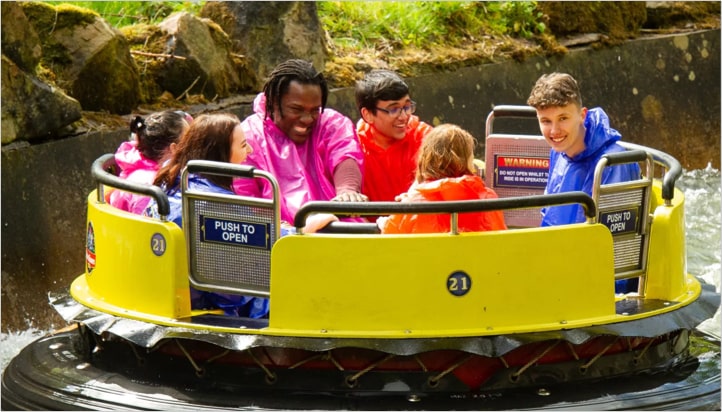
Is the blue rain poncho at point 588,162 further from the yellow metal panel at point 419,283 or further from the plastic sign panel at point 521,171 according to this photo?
the plastic sign panel at point 521,171

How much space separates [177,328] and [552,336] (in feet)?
4.52

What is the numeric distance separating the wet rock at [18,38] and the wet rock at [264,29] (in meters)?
1.69

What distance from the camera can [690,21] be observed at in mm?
11898

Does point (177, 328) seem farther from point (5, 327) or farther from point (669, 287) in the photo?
point (5, 327)

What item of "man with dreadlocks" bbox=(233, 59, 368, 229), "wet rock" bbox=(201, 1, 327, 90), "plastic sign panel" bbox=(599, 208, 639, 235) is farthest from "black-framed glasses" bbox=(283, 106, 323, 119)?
"wet rock" bbox=(201, 1, 327, 90)

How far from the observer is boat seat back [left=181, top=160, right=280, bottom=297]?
5016mm

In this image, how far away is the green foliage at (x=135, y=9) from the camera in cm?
906

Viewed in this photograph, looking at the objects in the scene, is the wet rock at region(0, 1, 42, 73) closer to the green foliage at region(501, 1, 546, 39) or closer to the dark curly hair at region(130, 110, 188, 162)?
the dark curly hair at region(130, 110, 188, 162)

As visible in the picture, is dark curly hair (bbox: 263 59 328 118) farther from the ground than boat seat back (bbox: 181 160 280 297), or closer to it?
farther from the ground

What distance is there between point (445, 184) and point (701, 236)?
5.28 m

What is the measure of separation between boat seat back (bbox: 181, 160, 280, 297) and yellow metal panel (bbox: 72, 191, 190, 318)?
0.21 ft

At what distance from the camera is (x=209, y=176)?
17.4 feet

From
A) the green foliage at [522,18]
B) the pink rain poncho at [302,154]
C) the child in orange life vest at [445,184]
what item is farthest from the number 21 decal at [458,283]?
the green foliage at [522,18]

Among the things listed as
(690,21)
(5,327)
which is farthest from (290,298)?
(690,21)
